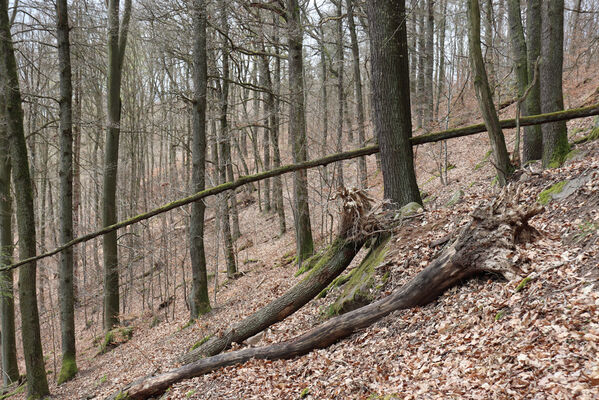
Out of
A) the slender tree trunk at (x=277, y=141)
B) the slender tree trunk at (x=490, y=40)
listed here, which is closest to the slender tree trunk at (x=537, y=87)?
the slender tree trunk at (x=490, y=40)

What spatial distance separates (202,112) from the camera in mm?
11156

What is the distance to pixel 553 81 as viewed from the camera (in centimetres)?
901

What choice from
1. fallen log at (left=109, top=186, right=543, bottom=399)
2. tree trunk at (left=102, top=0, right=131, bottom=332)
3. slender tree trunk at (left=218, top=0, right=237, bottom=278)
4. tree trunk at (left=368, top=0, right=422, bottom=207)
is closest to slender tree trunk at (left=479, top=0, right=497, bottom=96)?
tree trunk at (left=368, top=0, right=422, bottom=207)

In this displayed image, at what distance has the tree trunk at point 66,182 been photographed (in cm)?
1027

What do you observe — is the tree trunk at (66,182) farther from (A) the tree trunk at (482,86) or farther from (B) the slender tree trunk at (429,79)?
(B) the slender tree trunk at (429,79)

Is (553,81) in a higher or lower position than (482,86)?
higher

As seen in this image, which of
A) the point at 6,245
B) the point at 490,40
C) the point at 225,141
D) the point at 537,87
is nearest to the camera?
the point at 537,87

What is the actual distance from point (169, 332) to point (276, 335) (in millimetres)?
6340

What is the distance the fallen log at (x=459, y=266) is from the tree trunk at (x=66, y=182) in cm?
708

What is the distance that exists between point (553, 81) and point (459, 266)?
6497mm

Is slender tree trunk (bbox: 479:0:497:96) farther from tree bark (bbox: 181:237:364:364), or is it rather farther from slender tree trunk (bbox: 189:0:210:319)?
slender tree trunk (bbox: 189:0:210:319)

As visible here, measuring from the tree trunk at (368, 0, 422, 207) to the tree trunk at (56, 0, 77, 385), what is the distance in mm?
7891

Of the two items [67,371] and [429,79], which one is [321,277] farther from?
[429,79]

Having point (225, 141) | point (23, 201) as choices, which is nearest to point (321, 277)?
point (23, 201)
